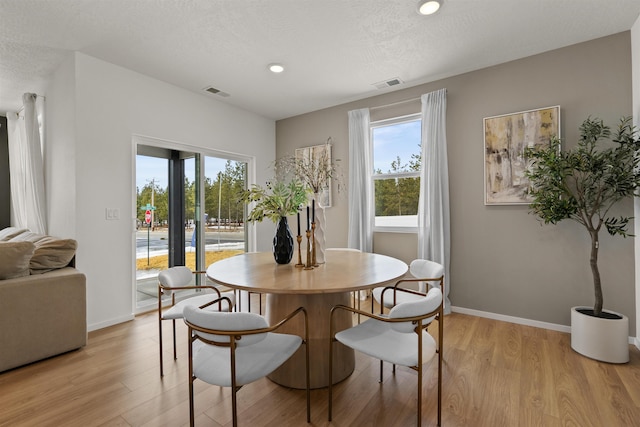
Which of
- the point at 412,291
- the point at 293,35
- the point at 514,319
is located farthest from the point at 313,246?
the point at 514,319

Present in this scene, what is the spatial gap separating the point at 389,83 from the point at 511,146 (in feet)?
5.21

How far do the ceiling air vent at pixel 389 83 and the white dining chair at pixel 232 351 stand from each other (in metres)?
3.23

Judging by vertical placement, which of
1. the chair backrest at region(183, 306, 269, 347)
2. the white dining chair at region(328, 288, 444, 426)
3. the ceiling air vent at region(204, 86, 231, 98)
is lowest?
the white dining chair at region(328, 288, 444, 426)

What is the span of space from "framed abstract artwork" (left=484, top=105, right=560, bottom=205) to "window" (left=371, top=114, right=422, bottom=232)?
0.83m

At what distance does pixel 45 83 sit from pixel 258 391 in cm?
446

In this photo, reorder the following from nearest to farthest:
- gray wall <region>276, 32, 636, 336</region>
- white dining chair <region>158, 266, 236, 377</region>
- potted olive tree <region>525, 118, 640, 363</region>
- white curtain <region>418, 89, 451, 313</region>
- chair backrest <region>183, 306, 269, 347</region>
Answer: chair backrest <region>183, 306, 269, 347</region>, white dining chair <region>158, 266, 236, 377</region>, potted olive tree <region>525, 118, 640, 363</region>, gray wall <region>276, 32, 636, 336</region>, white curtain <region>418, 89, 451, 313</region>

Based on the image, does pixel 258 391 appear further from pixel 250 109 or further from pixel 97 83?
pixel 250 109

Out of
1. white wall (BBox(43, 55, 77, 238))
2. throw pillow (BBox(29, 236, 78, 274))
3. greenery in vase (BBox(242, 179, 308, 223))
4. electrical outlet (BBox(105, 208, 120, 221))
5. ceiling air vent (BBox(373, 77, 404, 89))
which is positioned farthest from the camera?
ceiling air vent (BBox(373, 77, 404, 89))

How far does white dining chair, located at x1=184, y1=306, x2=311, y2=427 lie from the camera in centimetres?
128

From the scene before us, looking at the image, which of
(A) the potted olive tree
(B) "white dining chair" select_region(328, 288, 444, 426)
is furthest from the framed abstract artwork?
(B) "white dining chair" select_region(328, 288, 444, 426)

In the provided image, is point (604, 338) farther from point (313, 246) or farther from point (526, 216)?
point (313, 246)

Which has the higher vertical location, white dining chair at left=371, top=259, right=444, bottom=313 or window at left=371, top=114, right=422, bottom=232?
window at left=371, top=114, right=422, bottom=232

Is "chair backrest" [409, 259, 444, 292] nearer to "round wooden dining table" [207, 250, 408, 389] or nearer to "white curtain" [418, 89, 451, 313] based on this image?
"round wooden dining table" [207, 250, 408, 389]

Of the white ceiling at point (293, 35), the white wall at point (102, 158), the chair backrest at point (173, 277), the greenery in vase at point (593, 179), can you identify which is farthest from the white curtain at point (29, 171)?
the greenery in vase at point (593, 179)
